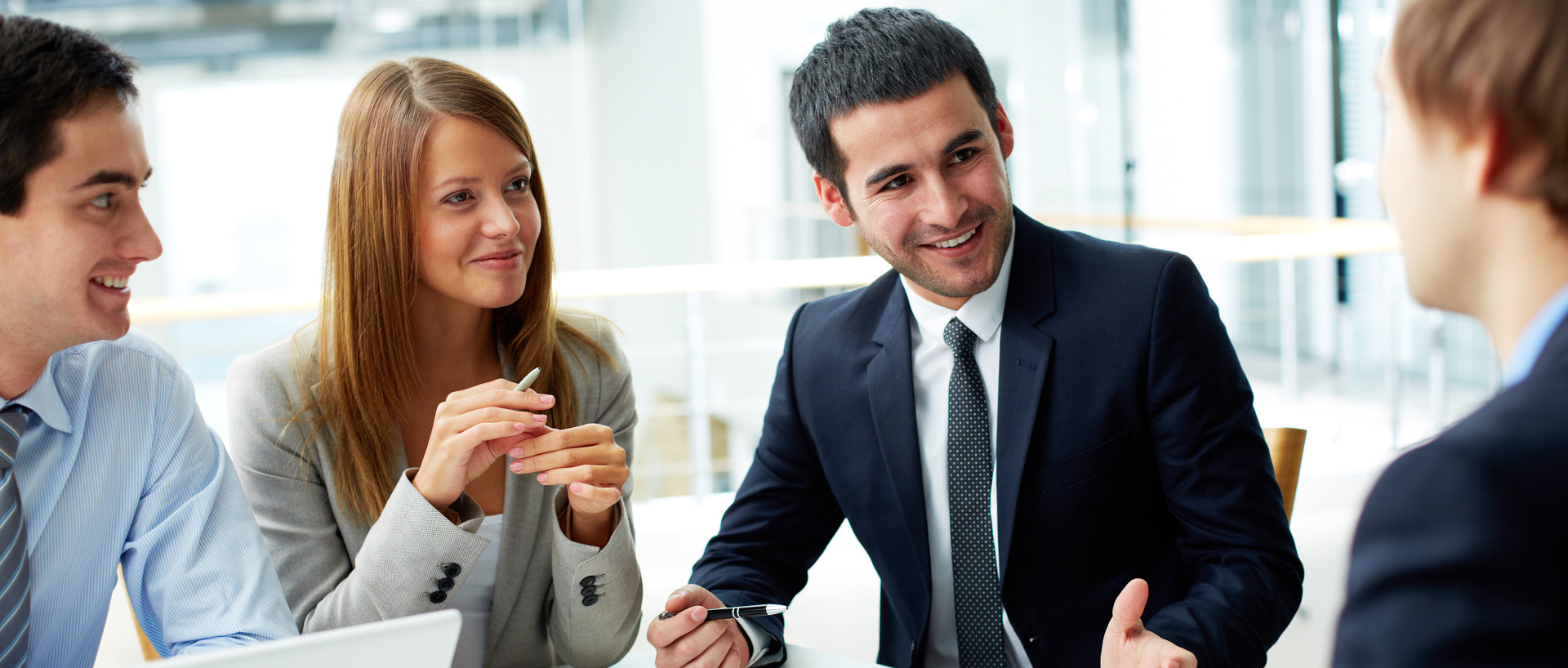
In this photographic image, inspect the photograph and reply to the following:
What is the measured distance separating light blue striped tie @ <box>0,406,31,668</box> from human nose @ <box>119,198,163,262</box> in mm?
205

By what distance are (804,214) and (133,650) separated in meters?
4.21

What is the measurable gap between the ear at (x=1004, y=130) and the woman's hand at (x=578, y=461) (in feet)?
2.18

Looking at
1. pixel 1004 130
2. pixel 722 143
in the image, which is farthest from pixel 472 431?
pixel 722 143

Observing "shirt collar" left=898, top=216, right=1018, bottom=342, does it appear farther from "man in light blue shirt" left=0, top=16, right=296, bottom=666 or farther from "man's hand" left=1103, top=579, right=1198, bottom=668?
"man in light blue shirt" left=0, top=16, right=296, bottom=666

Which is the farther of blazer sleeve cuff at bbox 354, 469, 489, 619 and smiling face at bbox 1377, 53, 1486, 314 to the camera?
blazer sleeve cuff at bbox 354, 469, 489, 619

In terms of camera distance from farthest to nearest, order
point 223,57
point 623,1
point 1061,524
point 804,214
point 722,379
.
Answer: point 722,379
point 804,214
point 623,1
point 223,57
point 1061,524

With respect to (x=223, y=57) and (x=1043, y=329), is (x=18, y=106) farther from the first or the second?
(x=223, y=57)

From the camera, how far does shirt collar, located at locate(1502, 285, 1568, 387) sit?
59 cm

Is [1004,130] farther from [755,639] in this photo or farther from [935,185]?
[755,639]

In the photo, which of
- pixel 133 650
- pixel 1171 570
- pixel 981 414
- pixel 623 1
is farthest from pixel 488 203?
pixel 623 1

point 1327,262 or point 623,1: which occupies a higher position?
point 623,1

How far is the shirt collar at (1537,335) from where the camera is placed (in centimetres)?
59

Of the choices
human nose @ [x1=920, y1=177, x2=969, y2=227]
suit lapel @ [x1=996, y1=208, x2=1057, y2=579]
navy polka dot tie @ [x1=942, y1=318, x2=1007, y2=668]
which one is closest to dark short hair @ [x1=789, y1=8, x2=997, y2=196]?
human nose @ [x1=920, y1=177, x2=969, y2=227]

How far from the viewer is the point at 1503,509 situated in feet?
1.73
